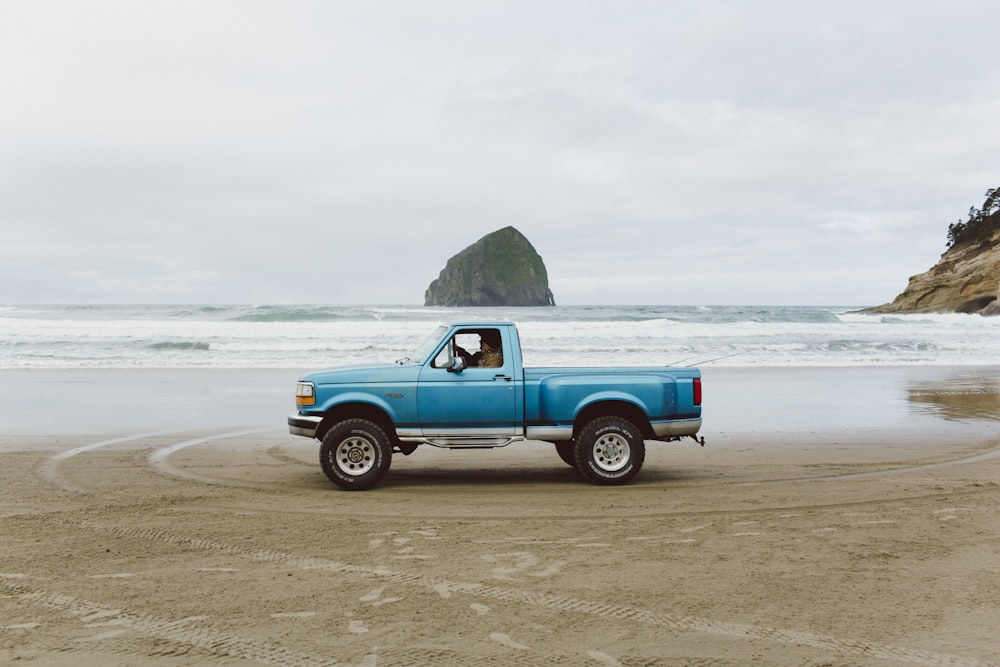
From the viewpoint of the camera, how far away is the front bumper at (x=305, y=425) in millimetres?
8961

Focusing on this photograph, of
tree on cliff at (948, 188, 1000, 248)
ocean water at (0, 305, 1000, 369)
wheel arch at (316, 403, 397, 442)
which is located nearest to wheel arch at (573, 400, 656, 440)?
wheel arch at (316, 403, 397, 442)

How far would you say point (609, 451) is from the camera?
9109 mm

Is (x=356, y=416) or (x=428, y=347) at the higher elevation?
(x=428, y=347)

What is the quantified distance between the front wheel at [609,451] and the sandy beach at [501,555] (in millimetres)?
256

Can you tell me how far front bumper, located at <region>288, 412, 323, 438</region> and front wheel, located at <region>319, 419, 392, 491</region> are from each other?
0.57ft

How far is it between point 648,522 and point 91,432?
9.37 meters

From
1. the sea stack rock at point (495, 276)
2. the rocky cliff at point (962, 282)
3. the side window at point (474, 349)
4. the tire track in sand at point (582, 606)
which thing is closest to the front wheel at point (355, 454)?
the side window at point (474, 349)

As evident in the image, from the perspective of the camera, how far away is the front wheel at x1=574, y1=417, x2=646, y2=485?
29.5ft

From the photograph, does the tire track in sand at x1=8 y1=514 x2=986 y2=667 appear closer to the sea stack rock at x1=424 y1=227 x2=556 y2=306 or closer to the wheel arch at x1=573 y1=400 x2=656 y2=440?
the wheel arch at x1=573 y1=400 x2=656 y2=440

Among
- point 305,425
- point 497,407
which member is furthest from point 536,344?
point 305,425

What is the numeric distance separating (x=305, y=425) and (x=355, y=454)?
25.9 inches

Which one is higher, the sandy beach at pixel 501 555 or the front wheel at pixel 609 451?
the front wheel at pixel 609 451

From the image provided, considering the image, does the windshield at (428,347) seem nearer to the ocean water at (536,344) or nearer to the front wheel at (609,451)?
the front wheel at (609,451)

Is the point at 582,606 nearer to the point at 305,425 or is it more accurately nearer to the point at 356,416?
the point at 356,416
